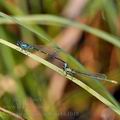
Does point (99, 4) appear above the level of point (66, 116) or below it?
above

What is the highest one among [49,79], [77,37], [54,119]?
[77,37]

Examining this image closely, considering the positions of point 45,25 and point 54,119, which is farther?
point 45,25

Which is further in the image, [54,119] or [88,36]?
[88,36]

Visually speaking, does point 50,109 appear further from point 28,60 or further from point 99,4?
point 99,4

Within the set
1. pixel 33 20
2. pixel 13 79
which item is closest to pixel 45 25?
pixel 33 20

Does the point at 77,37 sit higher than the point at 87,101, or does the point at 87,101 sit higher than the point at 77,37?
the point at 77,37

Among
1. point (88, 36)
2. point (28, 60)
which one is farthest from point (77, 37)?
point (28, 60)

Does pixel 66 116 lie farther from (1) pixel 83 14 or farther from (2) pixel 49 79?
(1) pixel 83 14
